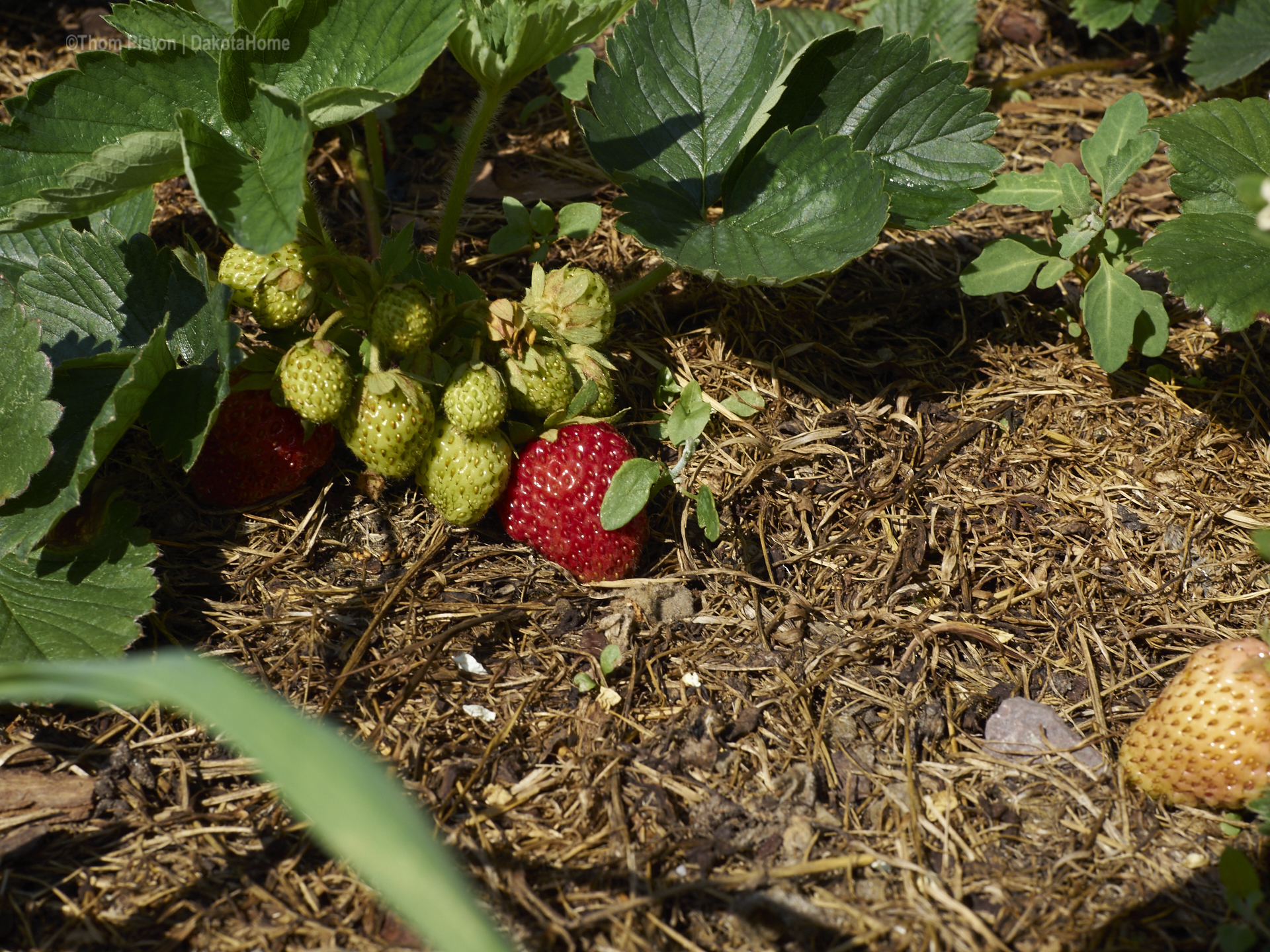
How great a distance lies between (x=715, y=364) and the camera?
7.68 feet

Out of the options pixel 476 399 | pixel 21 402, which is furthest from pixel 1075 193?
pixel 21 402

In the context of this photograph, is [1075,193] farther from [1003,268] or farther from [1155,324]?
[1155,324]

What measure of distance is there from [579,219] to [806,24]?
3.53ft

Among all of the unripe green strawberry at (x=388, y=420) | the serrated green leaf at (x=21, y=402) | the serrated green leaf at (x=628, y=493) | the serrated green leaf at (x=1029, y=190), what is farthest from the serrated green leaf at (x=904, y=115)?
the serrated green leaf at (x=21, y=402)

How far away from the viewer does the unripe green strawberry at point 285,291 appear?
173 cm

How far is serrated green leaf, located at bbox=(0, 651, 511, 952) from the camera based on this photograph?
2.94 feet

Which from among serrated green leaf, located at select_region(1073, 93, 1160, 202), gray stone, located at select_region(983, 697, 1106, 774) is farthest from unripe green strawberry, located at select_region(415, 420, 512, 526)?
serrated green leaf, located at select_region(1073, 93, 1160, 202)

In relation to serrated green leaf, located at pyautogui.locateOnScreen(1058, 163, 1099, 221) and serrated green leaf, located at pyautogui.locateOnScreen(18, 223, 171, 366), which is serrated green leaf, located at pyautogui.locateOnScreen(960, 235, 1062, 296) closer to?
serrated green leaf, located at pyautogui.locateOnScreen(1058, 163, 1099, 221)

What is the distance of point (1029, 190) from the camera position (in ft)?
7.48

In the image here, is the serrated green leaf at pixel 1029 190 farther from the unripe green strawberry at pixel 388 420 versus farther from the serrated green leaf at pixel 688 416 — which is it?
the unripe green strawberry at pixel 388 420

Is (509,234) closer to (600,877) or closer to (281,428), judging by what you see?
(281,428)

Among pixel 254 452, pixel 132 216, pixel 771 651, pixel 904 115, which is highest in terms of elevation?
pixel 132 216

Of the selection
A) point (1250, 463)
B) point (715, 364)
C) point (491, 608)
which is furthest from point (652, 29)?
point (1250, 463)

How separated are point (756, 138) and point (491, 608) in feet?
3.92
